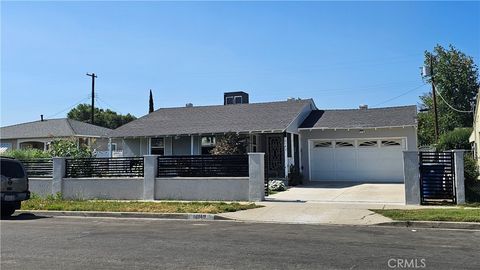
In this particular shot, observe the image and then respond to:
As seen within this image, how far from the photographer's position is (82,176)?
19.5 metres

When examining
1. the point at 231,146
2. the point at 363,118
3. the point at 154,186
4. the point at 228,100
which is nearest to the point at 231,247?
the point at 154,186

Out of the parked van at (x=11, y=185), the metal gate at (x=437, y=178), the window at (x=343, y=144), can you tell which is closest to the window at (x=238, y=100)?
the window at (x=343, y=144)

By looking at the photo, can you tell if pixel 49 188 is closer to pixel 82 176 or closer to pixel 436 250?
pixel 82 176

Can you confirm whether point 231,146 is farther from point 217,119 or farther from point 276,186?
point 217,119

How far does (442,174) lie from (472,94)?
129ft

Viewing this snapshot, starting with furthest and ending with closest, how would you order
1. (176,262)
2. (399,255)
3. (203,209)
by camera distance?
(203,209) < (399,255) < (176,262)

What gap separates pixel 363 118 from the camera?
2670cm

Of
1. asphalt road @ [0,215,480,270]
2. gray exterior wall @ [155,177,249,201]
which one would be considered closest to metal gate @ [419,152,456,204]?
asphalt road @ [0,215,480,270]

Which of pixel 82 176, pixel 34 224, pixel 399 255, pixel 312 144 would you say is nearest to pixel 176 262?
pixel 399 255

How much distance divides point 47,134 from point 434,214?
30.5 meters

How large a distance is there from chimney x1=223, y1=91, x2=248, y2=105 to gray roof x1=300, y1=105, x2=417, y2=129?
6303 millimetres

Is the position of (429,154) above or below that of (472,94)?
below

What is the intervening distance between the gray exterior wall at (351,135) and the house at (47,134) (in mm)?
15892

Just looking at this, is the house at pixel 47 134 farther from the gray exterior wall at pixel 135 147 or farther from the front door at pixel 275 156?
the front door at pixel 275 156
